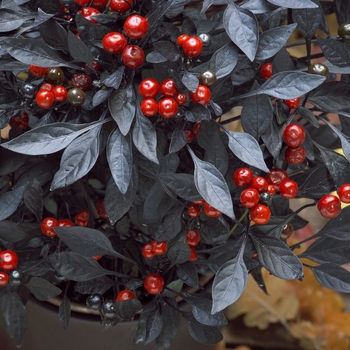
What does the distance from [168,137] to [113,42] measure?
0.44 feet

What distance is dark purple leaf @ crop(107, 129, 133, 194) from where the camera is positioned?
14.3 inches

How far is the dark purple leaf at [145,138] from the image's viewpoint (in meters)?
0.36

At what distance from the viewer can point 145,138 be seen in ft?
1.21

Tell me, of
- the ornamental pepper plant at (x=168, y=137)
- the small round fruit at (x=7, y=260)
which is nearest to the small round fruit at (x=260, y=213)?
the ornamental pepper plant at (x=168, y=137)

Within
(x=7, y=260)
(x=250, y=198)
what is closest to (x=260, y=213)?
(x=250, y=198)

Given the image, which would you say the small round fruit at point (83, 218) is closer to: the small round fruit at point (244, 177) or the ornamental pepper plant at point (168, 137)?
the ornamental pepper plant at point (168, 137)

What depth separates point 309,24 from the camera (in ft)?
1.42

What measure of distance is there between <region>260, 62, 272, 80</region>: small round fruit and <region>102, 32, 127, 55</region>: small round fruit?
0.13 m

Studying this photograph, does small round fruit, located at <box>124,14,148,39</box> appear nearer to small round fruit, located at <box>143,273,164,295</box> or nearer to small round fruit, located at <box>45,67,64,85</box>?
small round fruit, located at <box>45,67,64,85</box>

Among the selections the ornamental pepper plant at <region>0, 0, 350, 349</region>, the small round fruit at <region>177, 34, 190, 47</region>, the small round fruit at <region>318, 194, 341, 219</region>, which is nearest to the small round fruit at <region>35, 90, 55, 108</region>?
the ornamental pepper plant at <region>0, 0, 350, 349</region>

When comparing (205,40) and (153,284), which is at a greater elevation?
(205,40)

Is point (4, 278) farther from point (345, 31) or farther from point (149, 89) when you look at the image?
point (345, 31)

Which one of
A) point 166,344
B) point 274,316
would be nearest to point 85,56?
point 166,344

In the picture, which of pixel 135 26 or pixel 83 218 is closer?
pixel 135 26
